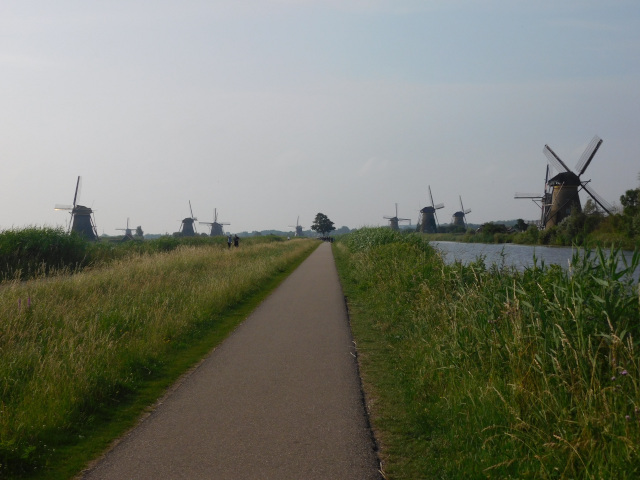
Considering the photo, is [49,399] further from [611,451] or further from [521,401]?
[611,451]

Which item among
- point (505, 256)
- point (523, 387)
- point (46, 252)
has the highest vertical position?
point (505, 256)

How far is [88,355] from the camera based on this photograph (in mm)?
8070

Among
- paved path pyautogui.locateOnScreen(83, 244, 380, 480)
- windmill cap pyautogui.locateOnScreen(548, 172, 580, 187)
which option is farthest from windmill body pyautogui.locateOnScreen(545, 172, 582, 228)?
paved path pyautogui.locateOnScreen(83, 244, 380, 480)

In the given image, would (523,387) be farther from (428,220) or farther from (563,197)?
(428,220)

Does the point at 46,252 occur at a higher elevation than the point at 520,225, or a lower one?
lower

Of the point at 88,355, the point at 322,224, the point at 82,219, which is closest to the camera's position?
the point at 88,355

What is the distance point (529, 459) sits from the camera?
459 centimetres

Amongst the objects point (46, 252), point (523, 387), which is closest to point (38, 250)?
point (46, 252)

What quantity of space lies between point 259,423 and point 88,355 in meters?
3.17

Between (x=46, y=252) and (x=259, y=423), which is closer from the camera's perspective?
(x=259, y=423)

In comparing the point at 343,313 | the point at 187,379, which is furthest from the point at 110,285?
the point at 187,379

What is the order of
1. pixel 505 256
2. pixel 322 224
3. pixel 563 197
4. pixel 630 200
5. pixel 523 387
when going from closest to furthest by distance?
1. pixel 523 387
2. pixel 505 256
3. pixel 630 200
4. pixel 563 197
5. pixel 322 224

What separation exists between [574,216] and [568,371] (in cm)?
4827

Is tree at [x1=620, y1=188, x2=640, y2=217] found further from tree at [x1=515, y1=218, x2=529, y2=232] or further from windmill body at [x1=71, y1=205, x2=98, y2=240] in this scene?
windmill body at [x1=71, y1=205, x2=98, y2=240]
